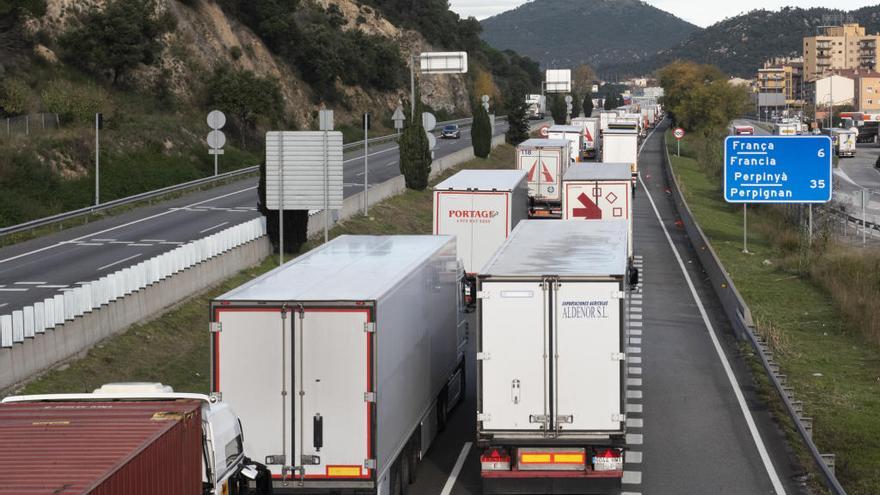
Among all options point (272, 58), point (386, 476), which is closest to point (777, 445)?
point (386, 476)

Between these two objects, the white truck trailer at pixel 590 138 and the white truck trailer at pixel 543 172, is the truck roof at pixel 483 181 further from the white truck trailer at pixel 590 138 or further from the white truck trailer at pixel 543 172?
the white truck trailer at pixel 590 138

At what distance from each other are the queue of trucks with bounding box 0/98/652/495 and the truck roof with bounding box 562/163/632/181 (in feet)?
59.2

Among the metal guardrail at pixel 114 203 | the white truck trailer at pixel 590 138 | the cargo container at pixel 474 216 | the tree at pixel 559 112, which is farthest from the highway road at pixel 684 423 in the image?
the tree at pixel 559 112

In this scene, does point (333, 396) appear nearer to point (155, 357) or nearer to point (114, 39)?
point (155, 357)

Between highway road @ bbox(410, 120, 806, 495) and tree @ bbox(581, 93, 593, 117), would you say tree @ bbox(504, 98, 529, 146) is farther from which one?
tree @ bbox(581, 93, 593, 117)

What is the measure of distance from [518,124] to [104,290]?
254 ft

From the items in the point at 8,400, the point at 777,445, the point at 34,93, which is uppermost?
the point at 34,93

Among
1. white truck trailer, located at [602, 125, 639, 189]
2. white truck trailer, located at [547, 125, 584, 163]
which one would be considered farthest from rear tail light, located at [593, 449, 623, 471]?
white truck trailer, located at [602, 125, 639, 189]

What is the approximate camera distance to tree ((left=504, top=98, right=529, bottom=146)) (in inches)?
3994

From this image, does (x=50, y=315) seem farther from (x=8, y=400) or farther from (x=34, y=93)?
(x=34, y=93)

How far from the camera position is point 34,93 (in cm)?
6681

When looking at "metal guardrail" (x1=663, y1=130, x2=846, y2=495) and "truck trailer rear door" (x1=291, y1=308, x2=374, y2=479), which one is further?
"metal guardrail" (x1=663, y1=130, x2=846, y2=495)

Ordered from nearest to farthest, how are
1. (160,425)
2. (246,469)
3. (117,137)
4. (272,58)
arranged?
(160,425) → (246,469) → (117,137) → (272,58)

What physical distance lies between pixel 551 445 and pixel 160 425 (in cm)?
756
